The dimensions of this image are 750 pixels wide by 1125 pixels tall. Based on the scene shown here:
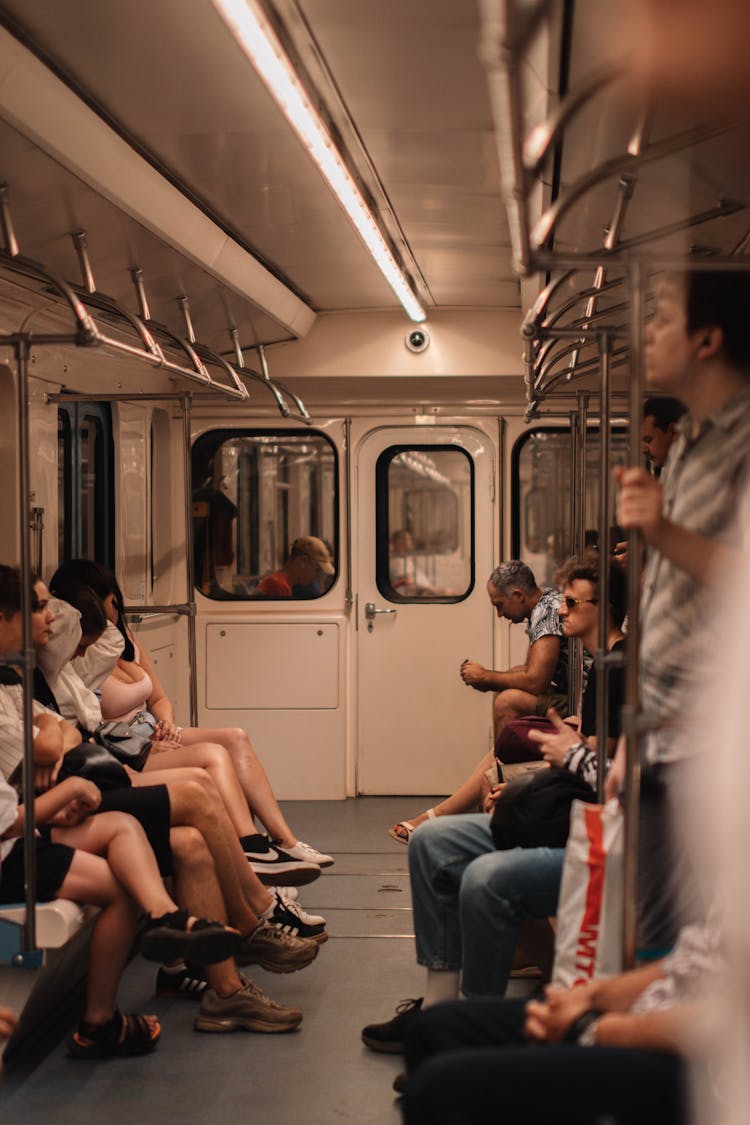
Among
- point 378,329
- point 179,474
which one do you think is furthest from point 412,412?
point 179,474

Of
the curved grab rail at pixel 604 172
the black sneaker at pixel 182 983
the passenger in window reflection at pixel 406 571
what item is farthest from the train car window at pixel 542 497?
the curved grab rail at pixel 604 172

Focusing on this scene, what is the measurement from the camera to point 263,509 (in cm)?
827

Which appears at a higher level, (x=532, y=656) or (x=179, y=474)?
(x=179, y=474)

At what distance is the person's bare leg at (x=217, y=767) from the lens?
5.23 metres

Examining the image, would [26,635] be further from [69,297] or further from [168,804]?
[168,804]

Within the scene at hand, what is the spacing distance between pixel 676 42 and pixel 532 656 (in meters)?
3.30

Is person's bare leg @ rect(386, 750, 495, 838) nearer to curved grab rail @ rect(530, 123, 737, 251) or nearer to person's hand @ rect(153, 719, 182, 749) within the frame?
person's hand @ rect(153, 719, 182, 749)

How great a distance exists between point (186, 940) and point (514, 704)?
230 centimetres

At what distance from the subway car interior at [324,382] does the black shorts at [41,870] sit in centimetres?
9

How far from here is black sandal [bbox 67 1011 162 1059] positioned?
409 centimetres

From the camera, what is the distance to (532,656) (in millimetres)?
5824

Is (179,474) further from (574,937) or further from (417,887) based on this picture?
(574,937)

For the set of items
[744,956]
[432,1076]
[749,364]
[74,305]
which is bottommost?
[432,1076]

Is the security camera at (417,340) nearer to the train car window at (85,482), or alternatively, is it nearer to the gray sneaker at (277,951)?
the train car window at (85,482)
